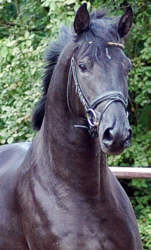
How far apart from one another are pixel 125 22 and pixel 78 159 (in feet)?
2.52

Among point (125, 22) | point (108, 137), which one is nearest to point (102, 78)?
point (108, 137)

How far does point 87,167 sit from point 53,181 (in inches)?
8.1

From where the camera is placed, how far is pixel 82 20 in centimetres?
278

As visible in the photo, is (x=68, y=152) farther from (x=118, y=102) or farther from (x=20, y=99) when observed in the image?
(x=20, y=99)

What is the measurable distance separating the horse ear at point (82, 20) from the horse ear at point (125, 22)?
19 centimetres

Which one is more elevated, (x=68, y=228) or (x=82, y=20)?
(x=82, y=20)

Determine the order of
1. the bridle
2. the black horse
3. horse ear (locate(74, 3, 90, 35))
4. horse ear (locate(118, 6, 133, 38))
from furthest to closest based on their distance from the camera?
1. horse ear (locate(118, 6, 133, 38))
2. horse ear (locate(74, 3, 90, 35))
3. the black horse
4. the bridle

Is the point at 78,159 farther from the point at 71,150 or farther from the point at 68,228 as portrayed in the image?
the point at 68,228

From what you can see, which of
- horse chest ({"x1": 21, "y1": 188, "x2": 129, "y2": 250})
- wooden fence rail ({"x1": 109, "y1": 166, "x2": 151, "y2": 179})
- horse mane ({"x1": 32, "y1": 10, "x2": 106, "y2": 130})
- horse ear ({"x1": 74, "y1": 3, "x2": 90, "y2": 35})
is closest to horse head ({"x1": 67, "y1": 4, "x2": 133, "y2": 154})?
horse ear ({"x1": 74, "y1": 3, "x2": 90, "y2": 35})

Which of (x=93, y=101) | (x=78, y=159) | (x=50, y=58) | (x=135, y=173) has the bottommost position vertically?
(x=135, y=173)

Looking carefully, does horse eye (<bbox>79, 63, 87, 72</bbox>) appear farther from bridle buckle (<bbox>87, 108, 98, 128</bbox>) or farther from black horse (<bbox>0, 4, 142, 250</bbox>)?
bridle buckle (<bbox>87, 108, 98, 128</bbox>)

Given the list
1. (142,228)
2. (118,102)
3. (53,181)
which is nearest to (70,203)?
(53,181)

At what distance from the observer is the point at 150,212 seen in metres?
6.93

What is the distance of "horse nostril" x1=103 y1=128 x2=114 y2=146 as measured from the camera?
242cm
